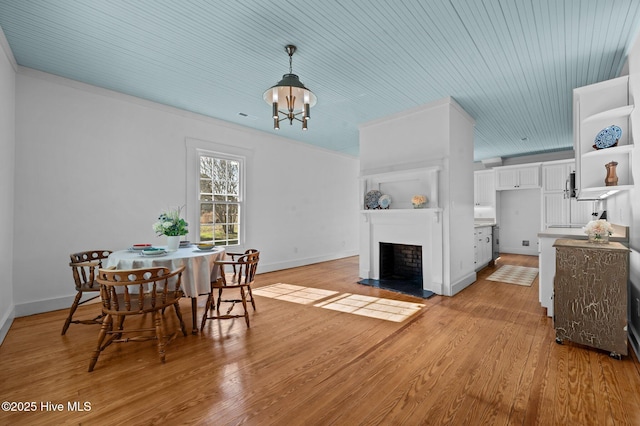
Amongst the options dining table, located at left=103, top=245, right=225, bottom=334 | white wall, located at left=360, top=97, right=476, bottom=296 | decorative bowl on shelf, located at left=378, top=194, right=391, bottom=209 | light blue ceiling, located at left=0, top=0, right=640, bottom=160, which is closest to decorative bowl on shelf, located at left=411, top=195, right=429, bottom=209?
white wall, located at left=360, top=97, right=476, bottom=296

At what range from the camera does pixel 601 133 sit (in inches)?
121

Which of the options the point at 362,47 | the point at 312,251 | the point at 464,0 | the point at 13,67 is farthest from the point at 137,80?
the point at 312,251

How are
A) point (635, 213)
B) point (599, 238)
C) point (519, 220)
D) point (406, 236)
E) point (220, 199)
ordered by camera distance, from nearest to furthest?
point (635, 213) → point (599, 238) → point (406, 236) → point (220, 199) → point (519, 220)

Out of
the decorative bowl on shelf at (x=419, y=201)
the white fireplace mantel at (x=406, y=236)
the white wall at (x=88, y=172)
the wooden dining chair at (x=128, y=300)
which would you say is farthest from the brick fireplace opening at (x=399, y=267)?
the wooden dining chair at (x=128, y=300)

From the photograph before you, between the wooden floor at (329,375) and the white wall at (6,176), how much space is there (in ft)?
0.94

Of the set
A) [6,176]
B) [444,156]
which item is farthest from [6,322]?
[444,156]

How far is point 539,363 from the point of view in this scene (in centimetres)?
238

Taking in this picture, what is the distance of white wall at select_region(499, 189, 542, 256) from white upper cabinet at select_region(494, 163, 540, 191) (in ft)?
2.48

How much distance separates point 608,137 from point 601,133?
0.29ft

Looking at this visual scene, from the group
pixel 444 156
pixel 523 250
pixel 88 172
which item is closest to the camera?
pixel 88 172

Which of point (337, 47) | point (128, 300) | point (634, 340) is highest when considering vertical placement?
point (337, 47)

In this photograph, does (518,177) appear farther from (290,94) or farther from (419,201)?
(290,94)

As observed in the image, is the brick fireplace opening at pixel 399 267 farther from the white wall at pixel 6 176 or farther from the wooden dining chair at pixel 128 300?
the white wall at pixel 6 176

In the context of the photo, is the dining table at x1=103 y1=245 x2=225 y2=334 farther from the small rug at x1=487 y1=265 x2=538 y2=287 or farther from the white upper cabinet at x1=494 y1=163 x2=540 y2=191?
the white upper cabinet at x1=494 y1=163 x2=540 y2=191
